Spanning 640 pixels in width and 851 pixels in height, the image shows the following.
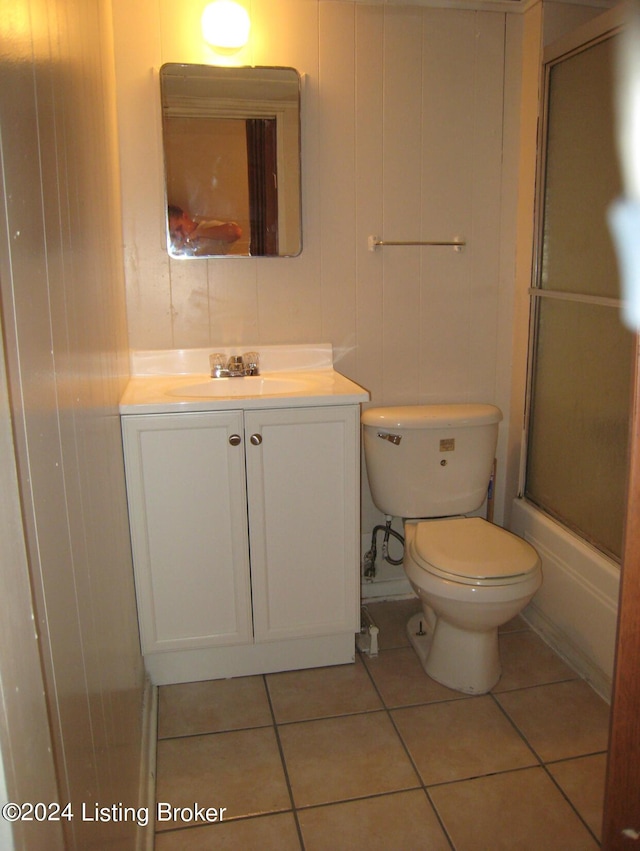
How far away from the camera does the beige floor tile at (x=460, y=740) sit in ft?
6.18

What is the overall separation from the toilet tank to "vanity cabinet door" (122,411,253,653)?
529 millimetres

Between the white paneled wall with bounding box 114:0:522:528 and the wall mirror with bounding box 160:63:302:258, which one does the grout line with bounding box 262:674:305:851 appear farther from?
the wall mirror with bounding box 160:63:302:258

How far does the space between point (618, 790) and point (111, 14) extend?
7.62ft

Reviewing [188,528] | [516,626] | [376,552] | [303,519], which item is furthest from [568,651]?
[188,528]

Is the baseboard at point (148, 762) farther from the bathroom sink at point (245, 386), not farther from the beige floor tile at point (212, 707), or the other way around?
the bathroom sink at point (245, 386)

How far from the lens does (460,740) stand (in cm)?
199

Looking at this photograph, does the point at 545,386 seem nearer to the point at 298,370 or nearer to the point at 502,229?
the point at 502,229

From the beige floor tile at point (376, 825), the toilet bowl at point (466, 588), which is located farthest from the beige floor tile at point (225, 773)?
the toilet bowl at point (466, 588)

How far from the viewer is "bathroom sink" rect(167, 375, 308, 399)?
7.61 feet

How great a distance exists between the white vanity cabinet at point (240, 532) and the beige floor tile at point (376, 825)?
1.93 feet

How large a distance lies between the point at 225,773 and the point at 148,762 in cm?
20

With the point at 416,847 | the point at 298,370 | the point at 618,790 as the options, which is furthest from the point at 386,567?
the point at 618,790

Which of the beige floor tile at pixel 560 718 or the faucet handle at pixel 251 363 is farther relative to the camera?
the faucet handle at pixel 251 363

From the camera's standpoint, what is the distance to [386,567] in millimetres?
2736
